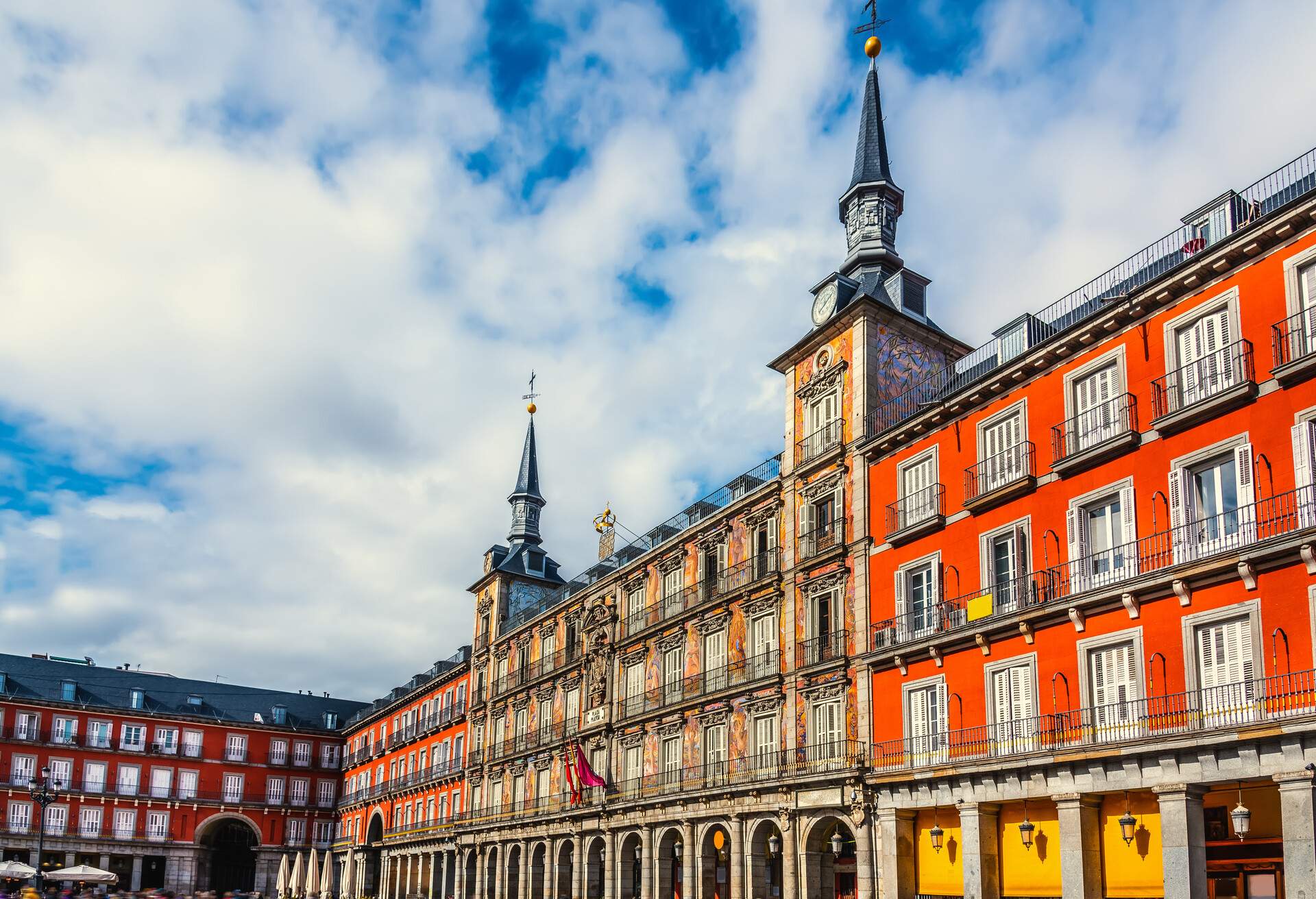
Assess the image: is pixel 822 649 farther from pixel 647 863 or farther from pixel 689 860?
pixel 647 863

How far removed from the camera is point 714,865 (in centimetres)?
3991

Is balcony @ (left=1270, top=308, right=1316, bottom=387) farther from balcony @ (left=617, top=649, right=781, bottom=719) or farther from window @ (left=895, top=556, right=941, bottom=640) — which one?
balcony @ (left=617, top=649, right=781, bottom=719)

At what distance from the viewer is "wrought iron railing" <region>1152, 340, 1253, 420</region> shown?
2306cm

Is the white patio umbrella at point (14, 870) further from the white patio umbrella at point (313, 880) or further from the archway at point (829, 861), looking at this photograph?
the archway at point (829, 861)

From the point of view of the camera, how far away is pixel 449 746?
6544 cm

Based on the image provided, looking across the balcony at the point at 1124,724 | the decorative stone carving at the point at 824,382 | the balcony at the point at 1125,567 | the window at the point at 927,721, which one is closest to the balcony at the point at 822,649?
the balcony at the point at 1125,567

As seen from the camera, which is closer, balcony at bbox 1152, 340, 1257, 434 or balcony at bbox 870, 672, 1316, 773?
balcony at bbox 870, 672, 1316, 773

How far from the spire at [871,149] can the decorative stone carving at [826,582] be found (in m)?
14.3

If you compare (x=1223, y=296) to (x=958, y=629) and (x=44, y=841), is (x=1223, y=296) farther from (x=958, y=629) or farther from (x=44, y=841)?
(x=44, y=841)

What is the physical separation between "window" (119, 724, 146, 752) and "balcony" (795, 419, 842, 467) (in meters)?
58.8

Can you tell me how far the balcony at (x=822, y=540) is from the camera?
3497 centimetres

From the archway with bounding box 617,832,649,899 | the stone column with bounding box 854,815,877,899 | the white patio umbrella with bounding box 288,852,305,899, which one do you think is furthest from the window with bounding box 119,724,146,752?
the stone column with bounding box 854,815,877,899

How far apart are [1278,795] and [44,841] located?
73796 mm

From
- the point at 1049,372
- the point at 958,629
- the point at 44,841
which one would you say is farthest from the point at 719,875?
the point at 44,841
